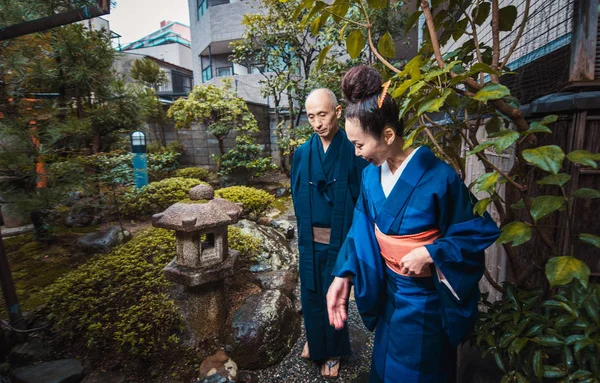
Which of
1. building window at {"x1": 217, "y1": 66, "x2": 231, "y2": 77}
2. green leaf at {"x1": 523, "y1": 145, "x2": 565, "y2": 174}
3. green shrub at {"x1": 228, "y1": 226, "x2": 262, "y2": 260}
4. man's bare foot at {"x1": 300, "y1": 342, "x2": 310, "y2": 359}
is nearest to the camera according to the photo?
green leaf at {"x1": 523, "y1": 145, "x2": 565, "y2": 174}

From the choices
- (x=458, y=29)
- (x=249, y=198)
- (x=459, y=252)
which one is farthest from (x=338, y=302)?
(x=249, y=198)

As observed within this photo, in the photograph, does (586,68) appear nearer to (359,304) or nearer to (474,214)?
(474,214)

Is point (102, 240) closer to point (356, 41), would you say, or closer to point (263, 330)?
point (263, 330)

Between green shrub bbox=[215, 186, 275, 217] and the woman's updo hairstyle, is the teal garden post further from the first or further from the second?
the woman's updo hairstyle

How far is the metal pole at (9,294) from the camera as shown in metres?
2.95

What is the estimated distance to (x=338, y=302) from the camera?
1.74 metres

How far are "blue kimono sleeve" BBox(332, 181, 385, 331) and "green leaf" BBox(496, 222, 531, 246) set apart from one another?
659mm

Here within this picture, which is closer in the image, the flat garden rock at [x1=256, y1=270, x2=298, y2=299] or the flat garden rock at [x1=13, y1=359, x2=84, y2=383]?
the flat garden rock at [x1=13, y1=359, x2=84, y2=383]

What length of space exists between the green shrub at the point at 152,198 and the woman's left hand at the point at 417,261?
19.4ft

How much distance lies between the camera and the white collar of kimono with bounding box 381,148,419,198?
64.4 inches

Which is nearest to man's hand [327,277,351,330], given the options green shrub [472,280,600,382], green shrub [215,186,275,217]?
green shrub [472,280,600,382]

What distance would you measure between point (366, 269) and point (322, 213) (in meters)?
0.98

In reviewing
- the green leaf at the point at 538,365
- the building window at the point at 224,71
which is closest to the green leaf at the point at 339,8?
the green leaf at the point at 538,365

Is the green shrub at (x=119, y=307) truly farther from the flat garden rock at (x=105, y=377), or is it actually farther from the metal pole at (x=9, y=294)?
the metal pole at (x=9, y=294)
